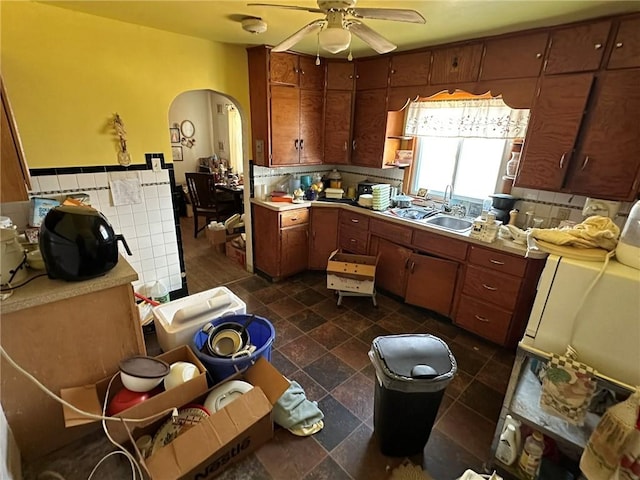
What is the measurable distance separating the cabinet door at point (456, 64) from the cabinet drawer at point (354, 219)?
139 centimetres

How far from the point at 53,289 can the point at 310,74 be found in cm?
288

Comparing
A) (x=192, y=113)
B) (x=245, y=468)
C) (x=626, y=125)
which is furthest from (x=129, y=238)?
(x=192, y=113)

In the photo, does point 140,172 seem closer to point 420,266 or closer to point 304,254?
point 304,254

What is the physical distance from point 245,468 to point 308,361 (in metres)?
0.85

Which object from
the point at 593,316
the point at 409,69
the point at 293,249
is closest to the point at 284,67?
the point at 409,69

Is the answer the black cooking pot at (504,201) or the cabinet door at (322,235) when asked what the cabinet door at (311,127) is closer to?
the cabinet door at (322,235)

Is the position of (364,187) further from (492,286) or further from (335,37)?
(335,37)

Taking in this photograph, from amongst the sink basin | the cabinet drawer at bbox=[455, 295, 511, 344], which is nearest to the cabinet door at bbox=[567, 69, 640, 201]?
the sink basin

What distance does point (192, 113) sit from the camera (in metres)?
6.11

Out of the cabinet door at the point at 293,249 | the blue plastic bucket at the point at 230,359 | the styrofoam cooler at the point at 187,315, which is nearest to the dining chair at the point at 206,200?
the cabinet door at the point at 293,249

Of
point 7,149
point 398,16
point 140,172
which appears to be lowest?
point 140,172

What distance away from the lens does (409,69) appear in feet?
9.45

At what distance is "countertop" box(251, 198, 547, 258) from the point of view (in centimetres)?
226

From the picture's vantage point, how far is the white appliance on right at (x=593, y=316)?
1.15 meters
